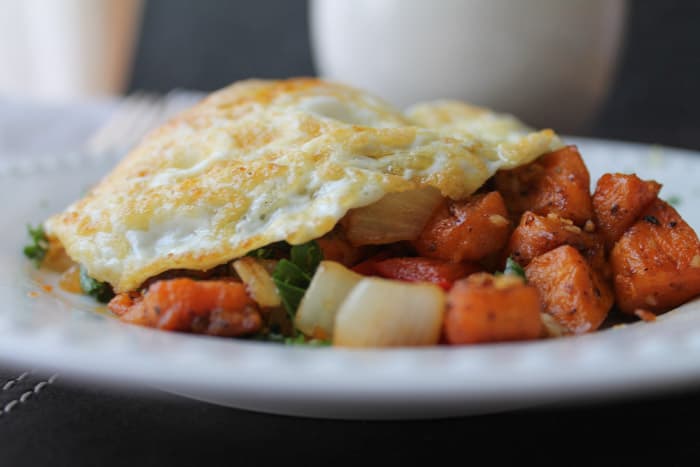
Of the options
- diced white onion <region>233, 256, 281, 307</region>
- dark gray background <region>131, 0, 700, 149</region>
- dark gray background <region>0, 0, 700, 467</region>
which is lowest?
dark gray background <region>131, 0, 700, 149</region>

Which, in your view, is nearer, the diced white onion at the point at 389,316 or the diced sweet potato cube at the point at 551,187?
the diced white onion at the point at 389,316

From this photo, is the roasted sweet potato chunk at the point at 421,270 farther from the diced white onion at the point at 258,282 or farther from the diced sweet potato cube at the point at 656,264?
the diced sweet potato cube at the point at 656,264

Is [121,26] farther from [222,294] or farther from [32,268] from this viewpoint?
[222,294]

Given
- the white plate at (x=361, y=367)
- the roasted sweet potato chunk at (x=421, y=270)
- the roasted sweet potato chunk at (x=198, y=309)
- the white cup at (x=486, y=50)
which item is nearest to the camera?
the white plate at (x=361, y=367)

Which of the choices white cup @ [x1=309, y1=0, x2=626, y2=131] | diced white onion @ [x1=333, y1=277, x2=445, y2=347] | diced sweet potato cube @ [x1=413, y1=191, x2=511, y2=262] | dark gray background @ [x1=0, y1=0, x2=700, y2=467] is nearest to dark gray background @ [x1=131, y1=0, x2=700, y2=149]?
white cup @ [x1=309, y1=0, x2=626, y2=131]

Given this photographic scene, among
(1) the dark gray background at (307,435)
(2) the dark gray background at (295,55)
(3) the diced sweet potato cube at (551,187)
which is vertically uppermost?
(3) the diced sweet potato cube at (551,187)

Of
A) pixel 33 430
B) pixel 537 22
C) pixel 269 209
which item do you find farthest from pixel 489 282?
pixel 537 22

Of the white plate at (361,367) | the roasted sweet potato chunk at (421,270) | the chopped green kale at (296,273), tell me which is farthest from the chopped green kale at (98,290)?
the roasted sweet potato chunk at (421,270)

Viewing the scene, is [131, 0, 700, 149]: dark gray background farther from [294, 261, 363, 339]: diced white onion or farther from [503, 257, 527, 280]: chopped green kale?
[294, 261, 363, 339]: diced white onion
